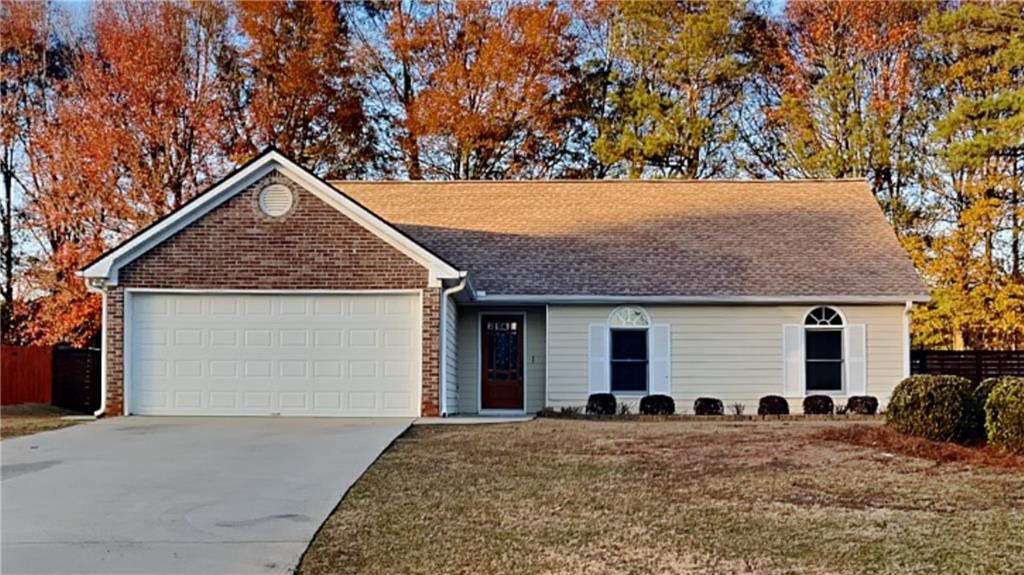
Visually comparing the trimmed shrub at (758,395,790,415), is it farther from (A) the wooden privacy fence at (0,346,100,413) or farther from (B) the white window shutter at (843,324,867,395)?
(A) the wooden privacy fence at (0,346,100,413)

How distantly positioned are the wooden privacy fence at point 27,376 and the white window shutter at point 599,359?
40.3 feet

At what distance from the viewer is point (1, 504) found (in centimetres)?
920

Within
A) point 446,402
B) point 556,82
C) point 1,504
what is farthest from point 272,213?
point 556,82

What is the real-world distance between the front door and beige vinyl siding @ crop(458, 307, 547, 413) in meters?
0.13

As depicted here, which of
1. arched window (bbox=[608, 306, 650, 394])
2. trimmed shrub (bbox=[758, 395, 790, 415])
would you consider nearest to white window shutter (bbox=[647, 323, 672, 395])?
arched window (bbox=[608, 306, 650, 394])

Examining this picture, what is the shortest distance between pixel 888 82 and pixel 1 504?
28.7 metres

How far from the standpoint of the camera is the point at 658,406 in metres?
19.3

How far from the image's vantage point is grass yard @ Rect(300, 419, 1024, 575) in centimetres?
701

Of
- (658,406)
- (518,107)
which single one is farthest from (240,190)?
(518,107)

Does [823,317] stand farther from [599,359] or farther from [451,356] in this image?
[451,356]

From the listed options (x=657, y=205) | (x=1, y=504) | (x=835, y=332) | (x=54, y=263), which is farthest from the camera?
(x=54, y=263)

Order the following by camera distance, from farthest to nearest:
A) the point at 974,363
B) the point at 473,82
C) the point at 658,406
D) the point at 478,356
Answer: the point at 473,82 < the point at 974,363 < the point at 478,356 < the point at 658,406

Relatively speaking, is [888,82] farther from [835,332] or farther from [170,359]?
[170,359]

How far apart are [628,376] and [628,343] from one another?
657 mm
